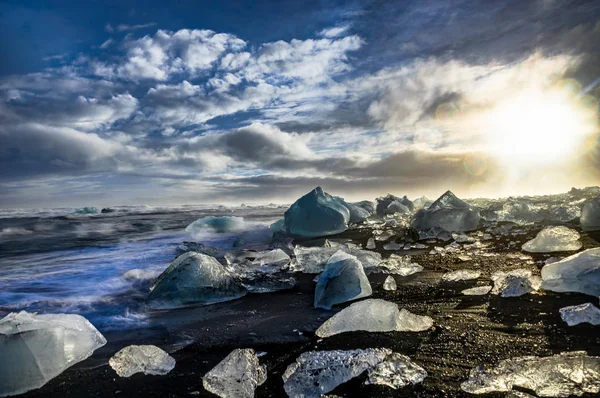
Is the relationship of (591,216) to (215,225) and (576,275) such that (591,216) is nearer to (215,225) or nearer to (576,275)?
(576,275)

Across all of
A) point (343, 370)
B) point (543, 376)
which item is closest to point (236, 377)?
point (343, 370)

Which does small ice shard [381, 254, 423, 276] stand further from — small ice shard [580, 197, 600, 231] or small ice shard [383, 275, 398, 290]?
small ice shard [580, 197, 600, 231]

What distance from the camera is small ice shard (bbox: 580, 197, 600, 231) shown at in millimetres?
5754

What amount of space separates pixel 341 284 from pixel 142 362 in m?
1.47

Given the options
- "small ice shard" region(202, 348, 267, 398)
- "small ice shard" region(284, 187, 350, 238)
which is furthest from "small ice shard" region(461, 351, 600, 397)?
"small ice shard" region(284, 187, 350, 238)

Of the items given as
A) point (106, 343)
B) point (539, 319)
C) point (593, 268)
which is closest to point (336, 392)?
point (539, 319)

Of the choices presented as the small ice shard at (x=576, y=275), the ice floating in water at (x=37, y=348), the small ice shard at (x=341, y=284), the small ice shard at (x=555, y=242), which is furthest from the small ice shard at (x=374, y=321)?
the small ice shard at (x=555, y=242)

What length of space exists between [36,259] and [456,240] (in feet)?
25.5

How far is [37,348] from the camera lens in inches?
66.0

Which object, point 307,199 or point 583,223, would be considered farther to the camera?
point 307,199

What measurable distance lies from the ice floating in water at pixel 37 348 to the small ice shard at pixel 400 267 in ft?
8.93

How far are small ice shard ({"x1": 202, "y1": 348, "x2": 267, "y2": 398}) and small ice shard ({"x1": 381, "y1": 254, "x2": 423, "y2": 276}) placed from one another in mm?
2256

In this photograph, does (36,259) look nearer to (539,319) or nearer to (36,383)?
(36,383)

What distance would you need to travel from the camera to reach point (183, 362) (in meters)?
1.69
